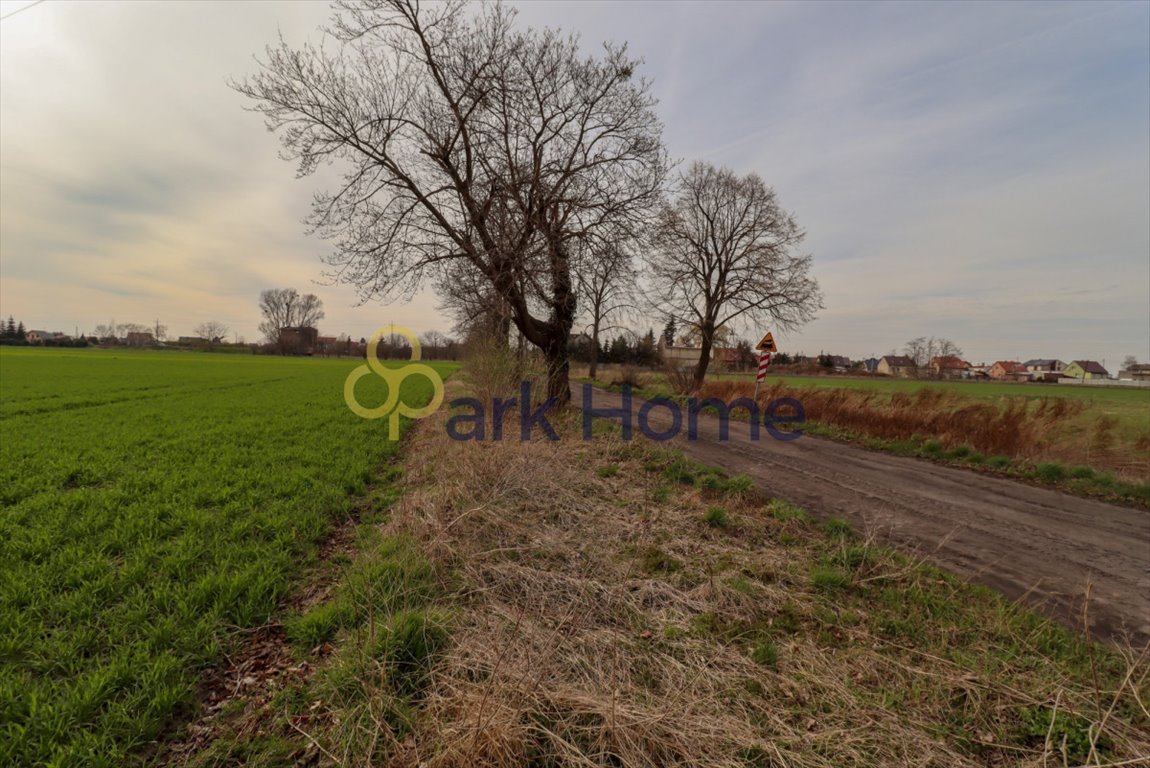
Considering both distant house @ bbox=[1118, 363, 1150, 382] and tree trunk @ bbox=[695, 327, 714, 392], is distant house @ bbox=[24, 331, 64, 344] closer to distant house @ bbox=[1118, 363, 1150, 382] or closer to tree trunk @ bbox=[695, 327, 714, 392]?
tree trunk @ bbox=[695, 327, 714, 392]

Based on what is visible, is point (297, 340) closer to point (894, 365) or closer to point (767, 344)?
point (767, 344)

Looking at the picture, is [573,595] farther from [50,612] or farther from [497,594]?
[50,612]

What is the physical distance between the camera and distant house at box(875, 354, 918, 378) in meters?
76.6

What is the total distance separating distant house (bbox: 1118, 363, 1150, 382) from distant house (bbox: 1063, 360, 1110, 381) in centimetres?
1370

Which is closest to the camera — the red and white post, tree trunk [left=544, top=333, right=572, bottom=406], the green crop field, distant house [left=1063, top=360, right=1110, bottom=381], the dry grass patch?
the dry grass patch

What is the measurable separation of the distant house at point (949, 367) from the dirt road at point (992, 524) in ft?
264

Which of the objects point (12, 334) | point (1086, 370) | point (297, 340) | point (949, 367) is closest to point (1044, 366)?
point (1086, 370)

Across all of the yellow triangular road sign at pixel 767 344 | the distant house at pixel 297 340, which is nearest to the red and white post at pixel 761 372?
the yellow triangular road sign at pixel 767 344

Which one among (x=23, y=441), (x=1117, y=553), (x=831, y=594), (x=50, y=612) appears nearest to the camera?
(x=50, y=612)

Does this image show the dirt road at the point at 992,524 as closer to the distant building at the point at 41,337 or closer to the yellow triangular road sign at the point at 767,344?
the yellow triangular road sign at the point at 767,344

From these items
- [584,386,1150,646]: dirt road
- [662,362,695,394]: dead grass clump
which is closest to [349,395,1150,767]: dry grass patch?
[584,386,1150,646]: dirt road

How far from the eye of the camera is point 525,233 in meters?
12.7

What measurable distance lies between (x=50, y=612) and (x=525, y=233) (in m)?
11.7

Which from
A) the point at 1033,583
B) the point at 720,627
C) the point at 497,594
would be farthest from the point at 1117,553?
the point at 497,594
